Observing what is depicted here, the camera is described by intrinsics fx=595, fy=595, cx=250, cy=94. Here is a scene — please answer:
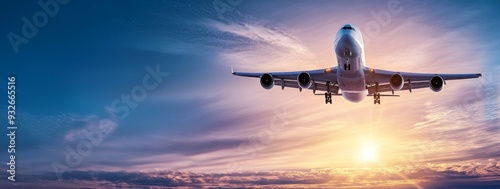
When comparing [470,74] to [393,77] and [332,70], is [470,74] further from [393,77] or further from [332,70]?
[332,70]

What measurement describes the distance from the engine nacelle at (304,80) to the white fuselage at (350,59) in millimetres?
3214

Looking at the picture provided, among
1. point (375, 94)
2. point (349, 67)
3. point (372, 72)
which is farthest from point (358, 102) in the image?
point (349, 67)

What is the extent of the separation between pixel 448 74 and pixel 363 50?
10.3 metres

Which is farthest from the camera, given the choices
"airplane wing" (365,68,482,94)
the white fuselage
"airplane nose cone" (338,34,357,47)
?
"airplane wing" (365,68,482,94)

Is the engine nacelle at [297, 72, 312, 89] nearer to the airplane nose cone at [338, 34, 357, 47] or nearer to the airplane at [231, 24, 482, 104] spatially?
the airplane at [231, 24, 482, 104]

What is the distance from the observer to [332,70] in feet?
207

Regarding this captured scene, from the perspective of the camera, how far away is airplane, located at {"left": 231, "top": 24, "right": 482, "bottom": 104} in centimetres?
5653

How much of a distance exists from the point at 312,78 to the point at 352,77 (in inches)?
279

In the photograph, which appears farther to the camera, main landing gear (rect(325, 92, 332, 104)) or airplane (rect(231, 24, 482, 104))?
main landing gear (rect(325, 92, 332, 104))

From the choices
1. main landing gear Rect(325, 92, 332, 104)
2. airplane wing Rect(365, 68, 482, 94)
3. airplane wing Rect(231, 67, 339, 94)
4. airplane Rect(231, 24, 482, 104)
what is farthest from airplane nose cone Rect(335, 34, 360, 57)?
main landing gear Rect(325, 92, 332, 104)

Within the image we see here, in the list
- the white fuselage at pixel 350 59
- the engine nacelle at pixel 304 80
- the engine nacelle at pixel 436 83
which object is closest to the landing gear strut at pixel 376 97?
the white fuselage at pixel 350 59

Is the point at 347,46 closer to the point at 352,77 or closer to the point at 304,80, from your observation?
the point at 352,77

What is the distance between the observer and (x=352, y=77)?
196 feet

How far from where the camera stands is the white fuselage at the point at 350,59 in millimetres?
55375
